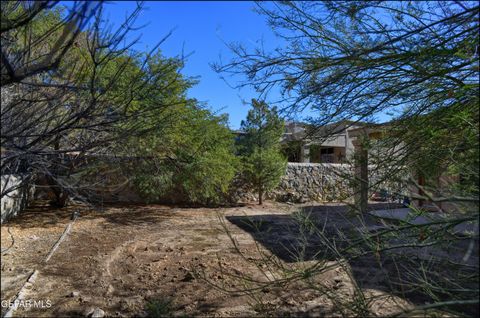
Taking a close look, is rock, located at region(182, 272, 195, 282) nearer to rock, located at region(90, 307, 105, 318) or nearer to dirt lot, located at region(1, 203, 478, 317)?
dirt lot, located at region(1, 203, 478, 317)

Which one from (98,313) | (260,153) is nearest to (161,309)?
(98,313)

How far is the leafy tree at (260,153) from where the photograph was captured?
15227 millimetres

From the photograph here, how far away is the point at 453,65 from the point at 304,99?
159 cm

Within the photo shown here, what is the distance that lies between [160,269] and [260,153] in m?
9.42

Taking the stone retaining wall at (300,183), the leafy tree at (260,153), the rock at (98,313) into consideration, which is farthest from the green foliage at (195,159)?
the rock at (98,313)

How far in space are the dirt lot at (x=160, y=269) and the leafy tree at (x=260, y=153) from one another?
179 inches

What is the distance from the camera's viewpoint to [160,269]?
20.8 ft

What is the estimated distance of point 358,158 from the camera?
5.05m

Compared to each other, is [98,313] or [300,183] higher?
[300,183]

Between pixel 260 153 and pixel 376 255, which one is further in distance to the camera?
pixel 260 153

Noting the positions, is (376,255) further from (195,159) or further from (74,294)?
(195,159)

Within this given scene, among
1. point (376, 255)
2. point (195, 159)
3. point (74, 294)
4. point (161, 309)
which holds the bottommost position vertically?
point (74, 294)

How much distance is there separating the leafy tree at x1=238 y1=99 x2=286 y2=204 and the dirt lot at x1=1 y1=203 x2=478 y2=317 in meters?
4.55

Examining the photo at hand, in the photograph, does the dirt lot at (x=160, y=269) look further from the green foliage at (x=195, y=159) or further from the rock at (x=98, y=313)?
the green foliage at (x=195, y=159)
